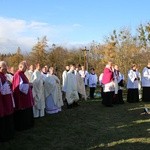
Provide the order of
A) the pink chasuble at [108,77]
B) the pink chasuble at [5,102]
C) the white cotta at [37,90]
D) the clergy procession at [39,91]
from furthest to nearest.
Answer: the pink chasuble at [108,77], the white cotta at [37,90], the clergy procession at [39,91], the pink chasuble at [5,102]

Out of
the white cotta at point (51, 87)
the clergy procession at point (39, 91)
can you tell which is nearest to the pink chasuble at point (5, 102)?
the clergy procession at point (39, 91)

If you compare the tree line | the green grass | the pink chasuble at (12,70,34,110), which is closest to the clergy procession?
the pink chasuble at (12,70,34,110)

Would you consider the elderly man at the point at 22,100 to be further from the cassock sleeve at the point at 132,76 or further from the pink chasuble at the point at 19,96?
the cassock sleeve at the point at 132,76

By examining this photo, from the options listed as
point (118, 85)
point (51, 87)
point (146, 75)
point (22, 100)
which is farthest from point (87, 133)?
point (146, 75)

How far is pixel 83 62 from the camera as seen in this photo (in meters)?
44.0

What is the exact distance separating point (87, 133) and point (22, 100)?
2.11 meters

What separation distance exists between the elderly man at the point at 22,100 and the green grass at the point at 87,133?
14.0 inches

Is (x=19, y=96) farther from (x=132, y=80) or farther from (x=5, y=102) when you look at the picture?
(x=132, y=80)

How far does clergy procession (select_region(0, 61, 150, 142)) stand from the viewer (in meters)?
9.46

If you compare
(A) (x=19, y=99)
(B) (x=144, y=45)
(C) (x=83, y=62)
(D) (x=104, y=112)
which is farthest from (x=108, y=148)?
(C) (x=83, y=62)

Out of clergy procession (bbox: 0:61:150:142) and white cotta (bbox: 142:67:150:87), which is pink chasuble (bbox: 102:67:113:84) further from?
white cotta (bbox: 142:67:150:87)

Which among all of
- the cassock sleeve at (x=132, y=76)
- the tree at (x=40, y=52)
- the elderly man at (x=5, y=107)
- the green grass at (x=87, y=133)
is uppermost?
the tree at (x=40, y=52)

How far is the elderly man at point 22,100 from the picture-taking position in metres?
10.6

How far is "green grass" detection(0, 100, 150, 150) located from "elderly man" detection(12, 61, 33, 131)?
14.0 inches
